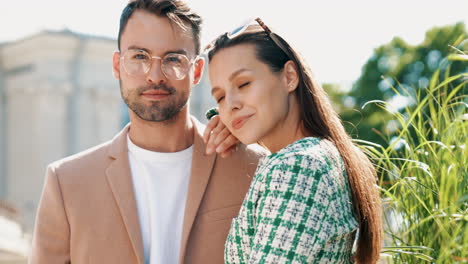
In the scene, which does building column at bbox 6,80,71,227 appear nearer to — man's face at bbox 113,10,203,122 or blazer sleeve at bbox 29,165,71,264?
blazer sleeve at bbox 29,165,71,264

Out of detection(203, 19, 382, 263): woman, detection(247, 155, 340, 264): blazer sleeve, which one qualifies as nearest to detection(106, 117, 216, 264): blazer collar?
detection(203, 19, 382, 263): woman

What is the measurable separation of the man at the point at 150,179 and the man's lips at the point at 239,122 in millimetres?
746

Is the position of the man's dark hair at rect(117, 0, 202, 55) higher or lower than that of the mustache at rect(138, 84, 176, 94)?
higher

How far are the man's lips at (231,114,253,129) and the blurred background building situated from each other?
75.0ft

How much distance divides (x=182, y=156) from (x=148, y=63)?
1.54ft

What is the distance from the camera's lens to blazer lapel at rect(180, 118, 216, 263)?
2.84 meters

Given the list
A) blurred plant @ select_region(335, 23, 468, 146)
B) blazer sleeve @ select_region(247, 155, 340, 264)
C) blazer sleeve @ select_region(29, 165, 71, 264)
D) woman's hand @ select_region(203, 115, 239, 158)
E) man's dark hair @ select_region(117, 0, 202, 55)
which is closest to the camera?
blazer sleeve @ select_region(247, 155, 340, 264)

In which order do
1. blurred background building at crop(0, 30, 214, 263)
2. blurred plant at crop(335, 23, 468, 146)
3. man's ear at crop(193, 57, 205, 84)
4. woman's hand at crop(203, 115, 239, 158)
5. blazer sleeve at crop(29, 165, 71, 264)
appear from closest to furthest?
woman's hand at crop(203, 115, 239, 158) → blazer sleeve at crop(29, 165, 71, 264) → man's ear at crop(193, 57, 205, 84) → blurred plant at crop(335, 23, 468, 146) → blurred background building at crop(0, 30, 214, 263)

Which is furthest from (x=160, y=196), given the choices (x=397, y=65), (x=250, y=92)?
(x=397, y=65)

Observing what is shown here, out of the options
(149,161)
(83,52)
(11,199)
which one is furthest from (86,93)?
(149,161)

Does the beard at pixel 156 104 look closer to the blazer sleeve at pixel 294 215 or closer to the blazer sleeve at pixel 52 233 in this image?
the blazer sleeve at pixel 52 233

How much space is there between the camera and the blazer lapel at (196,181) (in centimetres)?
284

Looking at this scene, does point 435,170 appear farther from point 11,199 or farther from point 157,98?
point 11,199

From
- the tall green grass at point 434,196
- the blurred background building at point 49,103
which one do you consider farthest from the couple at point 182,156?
the blurred background building at point 49,103
